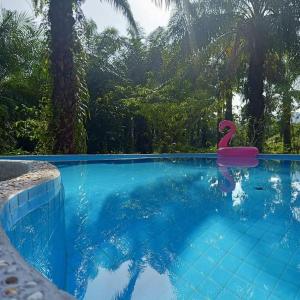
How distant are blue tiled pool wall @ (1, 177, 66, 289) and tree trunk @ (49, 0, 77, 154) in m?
5.89

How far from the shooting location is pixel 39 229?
390 centimetres

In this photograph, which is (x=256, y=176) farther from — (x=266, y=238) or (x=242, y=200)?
(x=266, y=238)

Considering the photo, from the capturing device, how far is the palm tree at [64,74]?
10.2 metres

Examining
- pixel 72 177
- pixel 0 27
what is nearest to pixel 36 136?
pixel 72 177

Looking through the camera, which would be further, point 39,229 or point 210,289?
point 39,229

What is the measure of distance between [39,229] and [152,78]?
41.1 ft

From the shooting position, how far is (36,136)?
11.9m

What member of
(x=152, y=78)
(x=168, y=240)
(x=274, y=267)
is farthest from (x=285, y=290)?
(x=152, y=78)

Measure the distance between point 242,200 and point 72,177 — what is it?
154 inches

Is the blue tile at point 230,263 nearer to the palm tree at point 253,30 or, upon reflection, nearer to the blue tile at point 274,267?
the blue tile at point 274,267

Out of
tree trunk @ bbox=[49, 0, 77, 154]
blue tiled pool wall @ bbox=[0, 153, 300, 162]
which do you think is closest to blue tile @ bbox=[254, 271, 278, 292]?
blue tiled pool wall @ bbox=[0, 153, 300, 162]

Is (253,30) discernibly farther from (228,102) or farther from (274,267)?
(274,267)

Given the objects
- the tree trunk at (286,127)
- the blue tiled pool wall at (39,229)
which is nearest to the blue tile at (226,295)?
the blue tiled pool wall at (39,229)

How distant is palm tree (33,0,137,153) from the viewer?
33.6ft
